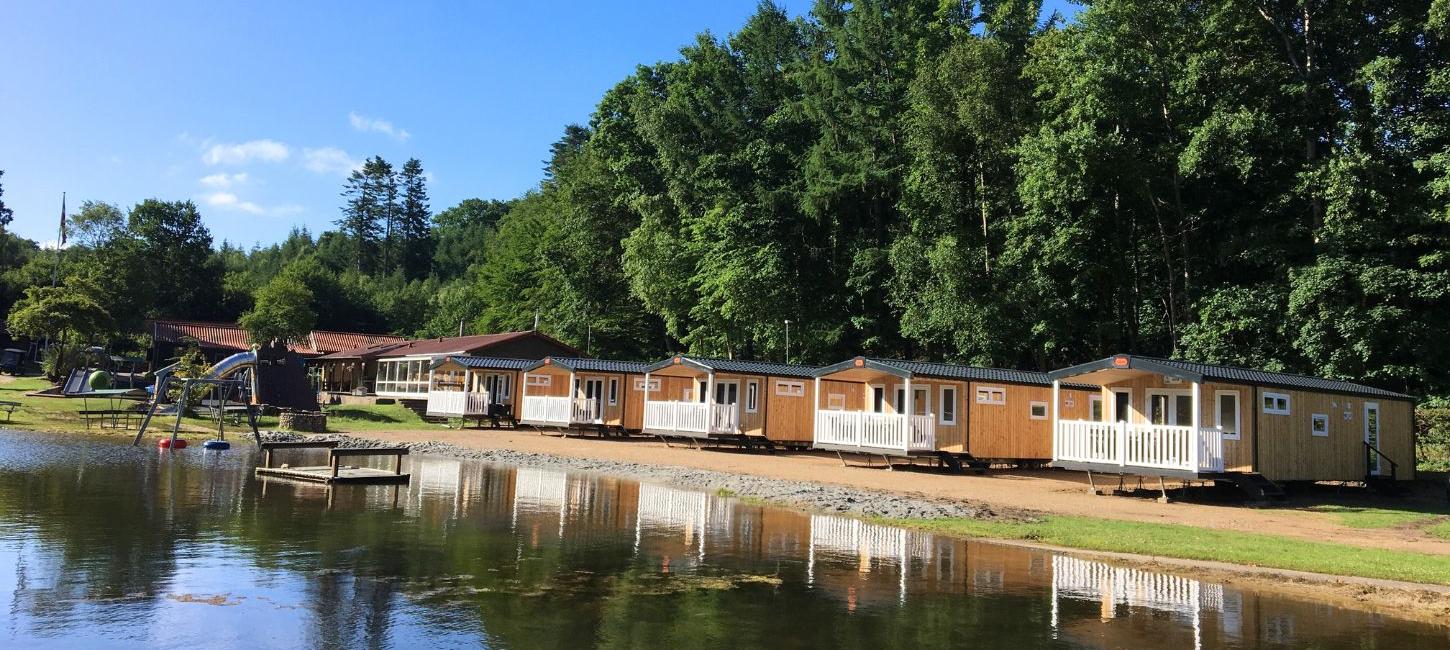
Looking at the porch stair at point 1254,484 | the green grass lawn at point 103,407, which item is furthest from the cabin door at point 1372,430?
the green grass lawn at point 103,407

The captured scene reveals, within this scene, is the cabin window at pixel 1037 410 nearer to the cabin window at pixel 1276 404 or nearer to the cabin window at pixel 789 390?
the cabin window at pixel 1276 404

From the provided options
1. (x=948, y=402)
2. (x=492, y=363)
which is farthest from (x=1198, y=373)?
(x=492, y=363)

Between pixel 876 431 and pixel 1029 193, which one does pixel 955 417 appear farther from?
pixel 1029 193

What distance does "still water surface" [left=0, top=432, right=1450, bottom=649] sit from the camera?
25.3 ft

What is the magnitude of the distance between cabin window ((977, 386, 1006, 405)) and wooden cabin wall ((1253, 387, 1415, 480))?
7408 millimetres

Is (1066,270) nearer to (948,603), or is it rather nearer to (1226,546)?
(1226,546)

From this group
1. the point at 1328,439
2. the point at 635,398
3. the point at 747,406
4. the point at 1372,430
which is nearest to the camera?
the point at 1328,439

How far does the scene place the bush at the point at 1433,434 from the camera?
26237 millimetres

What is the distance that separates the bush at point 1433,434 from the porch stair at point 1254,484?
32.6 ft

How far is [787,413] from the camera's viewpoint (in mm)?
31594

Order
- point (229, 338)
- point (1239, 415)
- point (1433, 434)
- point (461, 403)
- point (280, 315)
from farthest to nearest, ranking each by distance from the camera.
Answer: point (229, 338) → point (280, 315) → point (461, 403) → point (1433, 434) → point (1239, 415)

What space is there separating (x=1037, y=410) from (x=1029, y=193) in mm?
10351

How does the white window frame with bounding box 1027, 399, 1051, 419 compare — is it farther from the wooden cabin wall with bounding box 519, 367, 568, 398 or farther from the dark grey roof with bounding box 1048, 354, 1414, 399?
the wooden cabin wall with bounding box 519, 367, 568, 398

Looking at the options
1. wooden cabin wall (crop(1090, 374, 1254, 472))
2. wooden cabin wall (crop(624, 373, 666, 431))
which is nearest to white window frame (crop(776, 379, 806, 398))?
wooden cabin wall (crop(624, 373, 666, 431))
